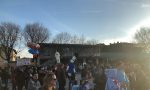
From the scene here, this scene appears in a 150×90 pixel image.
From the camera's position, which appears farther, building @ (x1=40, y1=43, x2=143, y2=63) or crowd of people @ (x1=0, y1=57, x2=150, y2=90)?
building @ (x1=40, y1=43, x2=143, y2=63)

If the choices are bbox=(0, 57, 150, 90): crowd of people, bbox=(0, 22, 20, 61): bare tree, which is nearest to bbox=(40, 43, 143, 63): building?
bbox=(0, 22, 20, 61): bare tree

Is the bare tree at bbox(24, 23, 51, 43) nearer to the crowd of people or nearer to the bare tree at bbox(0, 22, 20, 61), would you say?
the bare tree at bbox(0, 22, 20, 61)

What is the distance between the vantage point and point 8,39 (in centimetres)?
9156

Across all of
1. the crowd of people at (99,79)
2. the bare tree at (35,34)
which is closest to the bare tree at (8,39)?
the bare tree at (35,34)

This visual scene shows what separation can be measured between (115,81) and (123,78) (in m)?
0.39

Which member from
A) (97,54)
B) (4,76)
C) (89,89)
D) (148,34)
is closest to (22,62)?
(4,76)

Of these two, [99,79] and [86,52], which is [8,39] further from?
[99,79]

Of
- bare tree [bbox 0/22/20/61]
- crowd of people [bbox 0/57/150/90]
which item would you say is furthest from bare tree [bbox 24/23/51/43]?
crowd of people [bbox 0/57/150/90]

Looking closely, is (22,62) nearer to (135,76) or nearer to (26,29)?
(135,76)

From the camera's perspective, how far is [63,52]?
76750mm

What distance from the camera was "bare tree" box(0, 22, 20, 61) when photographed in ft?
289

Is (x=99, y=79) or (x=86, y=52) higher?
(x=86, y=52)

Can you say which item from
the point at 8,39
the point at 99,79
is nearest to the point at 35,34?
the point at 8,39

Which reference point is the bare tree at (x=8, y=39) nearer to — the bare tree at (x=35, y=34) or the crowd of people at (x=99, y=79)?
the bare tree at (x=35, y=34)
